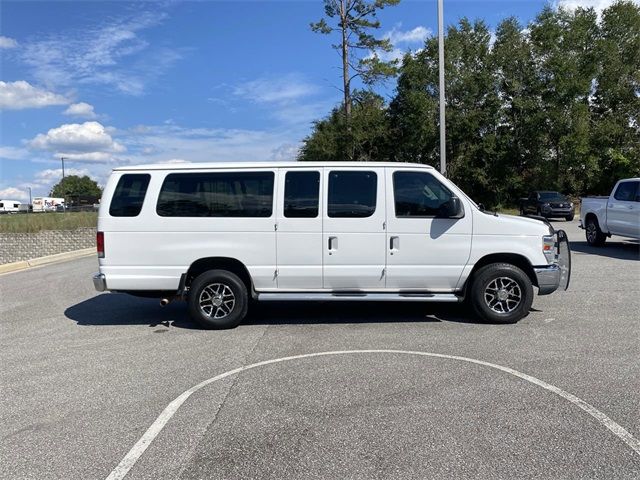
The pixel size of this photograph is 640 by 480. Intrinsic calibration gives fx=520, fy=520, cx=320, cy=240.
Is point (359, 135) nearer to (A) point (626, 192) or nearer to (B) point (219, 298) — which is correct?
(A) point (626, 192)

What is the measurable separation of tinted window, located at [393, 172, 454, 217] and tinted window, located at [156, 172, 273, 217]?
5.51 feet

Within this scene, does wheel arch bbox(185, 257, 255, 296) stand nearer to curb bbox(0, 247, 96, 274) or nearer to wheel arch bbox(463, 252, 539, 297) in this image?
wheel arch bbox(463, 252, 539, 297)

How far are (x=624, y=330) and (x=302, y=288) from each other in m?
4.02

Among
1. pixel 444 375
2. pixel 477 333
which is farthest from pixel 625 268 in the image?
pixel 444 375

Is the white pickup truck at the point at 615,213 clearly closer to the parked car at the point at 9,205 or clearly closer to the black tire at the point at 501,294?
the black tire at the point at 501,294

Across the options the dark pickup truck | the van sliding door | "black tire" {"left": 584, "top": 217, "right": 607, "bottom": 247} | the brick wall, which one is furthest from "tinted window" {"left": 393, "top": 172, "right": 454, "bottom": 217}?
the dark pickup truck

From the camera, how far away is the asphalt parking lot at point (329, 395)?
3420 mm

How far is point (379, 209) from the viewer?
22.0 ft

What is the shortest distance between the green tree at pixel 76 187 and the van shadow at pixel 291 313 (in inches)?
5513

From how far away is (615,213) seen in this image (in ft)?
46.0

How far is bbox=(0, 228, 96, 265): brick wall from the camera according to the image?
24.2 metres

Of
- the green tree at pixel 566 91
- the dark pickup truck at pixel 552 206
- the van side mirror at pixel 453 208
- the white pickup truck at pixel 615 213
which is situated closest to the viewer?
the van side mirror at pixel 453 208

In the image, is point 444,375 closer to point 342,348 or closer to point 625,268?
point 342,348

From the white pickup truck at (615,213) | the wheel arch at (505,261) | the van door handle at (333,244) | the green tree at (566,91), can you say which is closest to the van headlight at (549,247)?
the wheel arch at (505,261)
